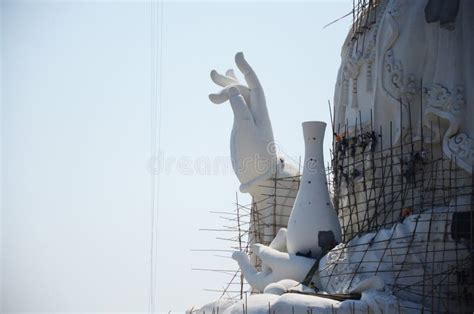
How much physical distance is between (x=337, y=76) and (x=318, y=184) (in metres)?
2.39

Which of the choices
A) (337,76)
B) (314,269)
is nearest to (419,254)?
(314,269)

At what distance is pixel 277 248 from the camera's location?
19125mm

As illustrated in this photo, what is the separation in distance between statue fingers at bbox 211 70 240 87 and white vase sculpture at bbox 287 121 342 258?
297cm

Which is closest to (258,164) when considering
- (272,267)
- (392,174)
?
(272,267)

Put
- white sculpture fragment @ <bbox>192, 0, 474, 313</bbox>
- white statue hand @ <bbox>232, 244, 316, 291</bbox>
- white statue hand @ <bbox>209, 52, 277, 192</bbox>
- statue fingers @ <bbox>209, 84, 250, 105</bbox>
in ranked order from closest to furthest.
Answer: white sculpture fragment @ <bbox>192, 0, 474, 313</bbox>
white statue hand @ <bbox>232, 244, 316, 291</bbox>
white statue hand @ <bbox>209, 52, 277, 192</bbox>
statue fingers @ <bbox>209, 84, 250, 105</bbox>

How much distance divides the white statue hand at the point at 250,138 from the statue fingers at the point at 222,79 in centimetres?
42

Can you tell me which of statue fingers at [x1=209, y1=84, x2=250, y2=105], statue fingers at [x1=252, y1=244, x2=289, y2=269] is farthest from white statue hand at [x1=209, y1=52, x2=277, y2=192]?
statue fingers at [x1=252, y1=244, x2=289, y2=269]

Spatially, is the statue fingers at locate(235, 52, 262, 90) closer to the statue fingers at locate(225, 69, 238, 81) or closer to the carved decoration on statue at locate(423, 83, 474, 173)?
the statue fingers at locate(225, 69, 238, 81)

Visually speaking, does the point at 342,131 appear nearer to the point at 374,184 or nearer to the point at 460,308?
the point at 374,184

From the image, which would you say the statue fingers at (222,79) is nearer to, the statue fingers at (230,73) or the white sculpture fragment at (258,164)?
the statue fingers at (230,73)

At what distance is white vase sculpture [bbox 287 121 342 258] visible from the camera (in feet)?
59.4

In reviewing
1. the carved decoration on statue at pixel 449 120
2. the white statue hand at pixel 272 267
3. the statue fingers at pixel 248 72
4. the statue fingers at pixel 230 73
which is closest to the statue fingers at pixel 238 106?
the statue fingers at pixel 248 72

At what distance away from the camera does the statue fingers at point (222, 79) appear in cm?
2108

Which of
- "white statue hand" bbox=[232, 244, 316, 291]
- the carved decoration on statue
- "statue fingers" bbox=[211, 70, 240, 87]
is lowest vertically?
"white statue hand" bbox=[232, 244, 316, 291]
